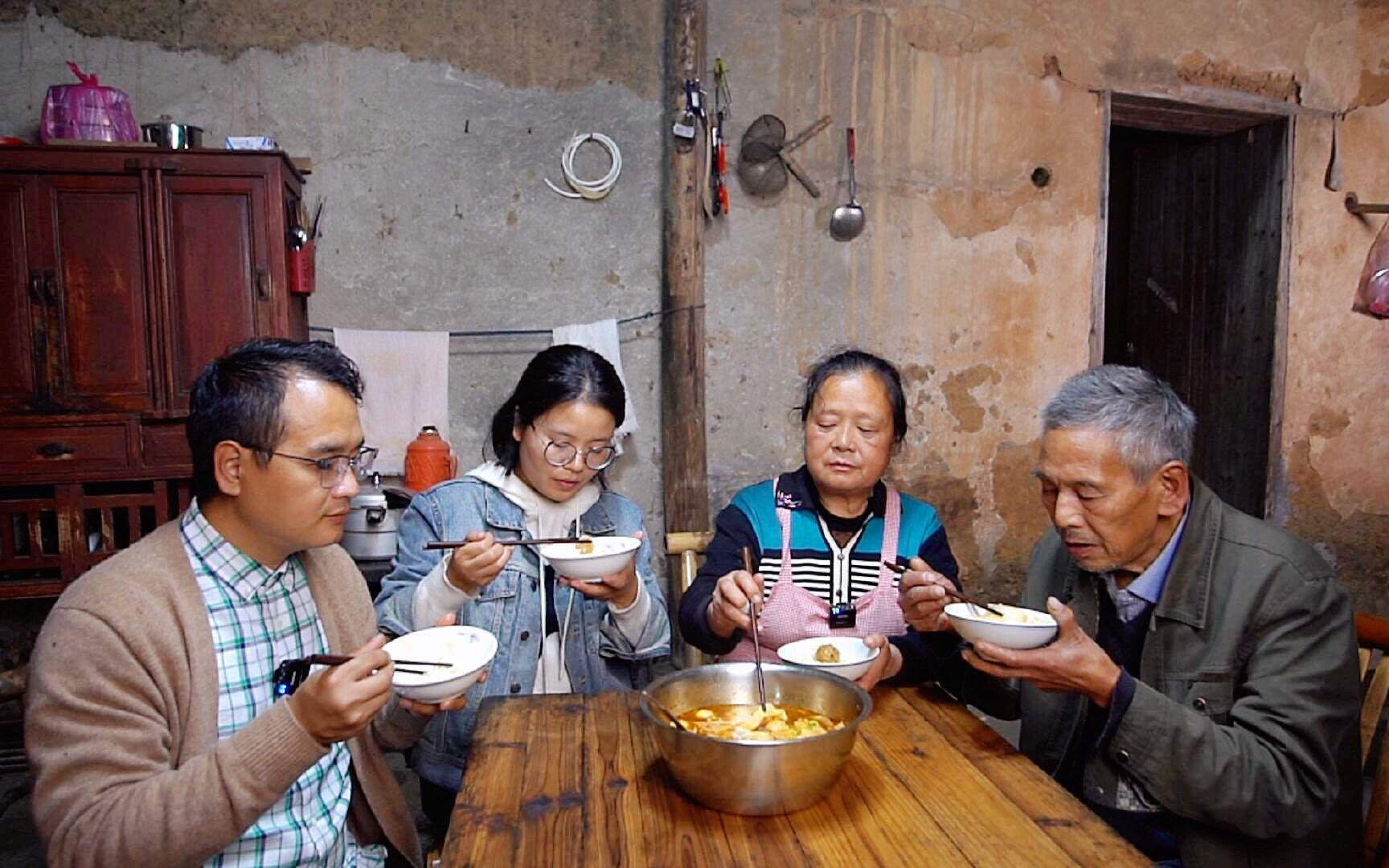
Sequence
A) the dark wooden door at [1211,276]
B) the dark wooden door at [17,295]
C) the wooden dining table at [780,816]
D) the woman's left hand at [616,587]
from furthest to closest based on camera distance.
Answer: the dark wooden door at [1211,276], the dark wooden door at [17,295], the woman's left hand at [616,587], the wooden dining table at [780,816]

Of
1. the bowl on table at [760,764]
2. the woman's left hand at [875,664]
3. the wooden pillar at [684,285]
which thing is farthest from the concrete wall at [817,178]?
the bowl on table at [760,764]

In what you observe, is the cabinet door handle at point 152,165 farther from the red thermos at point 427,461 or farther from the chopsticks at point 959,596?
the chopsticks at point 959,596

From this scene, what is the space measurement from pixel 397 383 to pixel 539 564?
208 centimetres

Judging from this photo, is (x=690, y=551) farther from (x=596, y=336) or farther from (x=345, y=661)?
(x=596, y=336)

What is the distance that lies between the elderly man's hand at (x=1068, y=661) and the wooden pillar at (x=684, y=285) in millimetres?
2710

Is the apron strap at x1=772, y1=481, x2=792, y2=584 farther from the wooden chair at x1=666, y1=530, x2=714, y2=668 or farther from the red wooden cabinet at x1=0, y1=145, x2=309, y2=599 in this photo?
the red wooden cabinet at x1=0, y1=145, x2=309, y2=599

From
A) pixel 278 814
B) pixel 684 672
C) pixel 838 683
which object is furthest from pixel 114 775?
pixel 838 683

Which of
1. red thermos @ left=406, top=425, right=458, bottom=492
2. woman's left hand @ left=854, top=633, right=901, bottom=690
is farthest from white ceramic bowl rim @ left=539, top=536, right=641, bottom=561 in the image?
red thermos @ left=406, top=425, right=458, bottom=492

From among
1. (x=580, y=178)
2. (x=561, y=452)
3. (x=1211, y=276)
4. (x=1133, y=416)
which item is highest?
(x=580, y=178)

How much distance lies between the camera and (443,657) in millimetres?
1674

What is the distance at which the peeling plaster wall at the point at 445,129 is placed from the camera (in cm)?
382

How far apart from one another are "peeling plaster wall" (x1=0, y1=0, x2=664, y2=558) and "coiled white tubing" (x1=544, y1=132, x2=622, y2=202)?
4 centimetres

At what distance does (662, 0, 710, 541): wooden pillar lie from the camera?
417 centimetres

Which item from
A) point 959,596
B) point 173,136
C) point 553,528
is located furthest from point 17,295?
point 959,596
